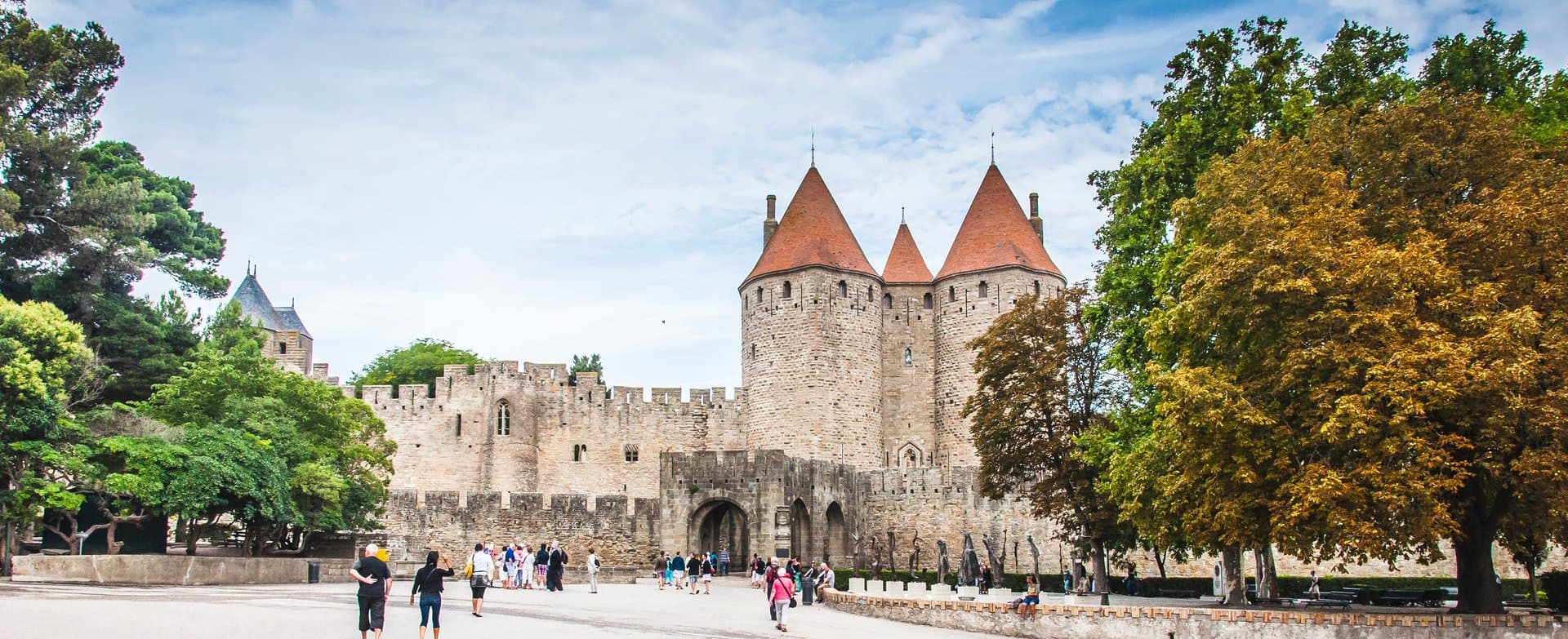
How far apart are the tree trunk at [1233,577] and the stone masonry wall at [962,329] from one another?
21.7 m

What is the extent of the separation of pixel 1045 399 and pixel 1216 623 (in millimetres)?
12241

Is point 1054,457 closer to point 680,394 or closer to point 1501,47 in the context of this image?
point 1501,47

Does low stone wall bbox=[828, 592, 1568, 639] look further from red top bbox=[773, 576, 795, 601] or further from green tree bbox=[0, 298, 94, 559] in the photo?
green tree bbox=[0, 298, 94, 559]

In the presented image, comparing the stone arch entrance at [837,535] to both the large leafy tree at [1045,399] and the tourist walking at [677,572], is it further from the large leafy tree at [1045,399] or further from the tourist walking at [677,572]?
the tourist walking at [677,572]

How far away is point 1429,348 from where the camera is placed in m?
18.0

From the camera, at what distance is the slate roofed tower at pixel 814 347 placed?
46.8 meters

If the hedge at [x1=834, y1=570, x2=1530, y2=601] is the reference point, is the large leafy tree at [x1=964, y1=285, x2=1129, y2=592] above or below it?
above

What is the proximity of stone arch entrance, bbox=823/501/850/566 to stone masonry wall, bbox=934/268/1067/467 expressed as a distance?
8.33m

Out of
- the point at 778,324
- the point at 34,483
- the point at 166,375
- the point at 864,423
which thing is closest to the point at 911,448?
the point at 864,423

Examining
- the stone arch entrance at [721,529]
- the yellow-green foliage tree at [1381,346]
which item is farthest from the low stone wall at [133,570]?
the yellow-green foliage tree at [1381,346]

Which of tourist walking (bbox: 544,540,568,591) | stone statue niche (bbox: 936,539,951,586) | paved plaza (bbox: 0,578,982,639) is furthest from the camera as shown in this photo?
stone statue niche (bbox: 936,539,951,586)

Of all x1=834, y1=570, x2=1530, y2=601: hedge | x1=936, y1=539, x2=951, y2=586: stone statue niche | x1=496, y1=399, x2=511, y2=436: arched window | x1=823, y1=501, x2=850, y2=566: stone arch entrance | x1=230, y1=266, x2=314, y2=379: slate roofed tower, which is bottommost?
x1=834, y1=570, x2=1530, y2=601: hedge

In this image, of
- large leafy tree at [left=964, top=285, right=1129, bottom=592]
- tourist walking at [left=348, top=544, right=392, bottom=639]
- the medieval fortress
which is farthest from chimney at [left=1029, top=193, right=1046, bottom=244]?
tourist walking at [left=348, top=544, right=392, bottom=639]

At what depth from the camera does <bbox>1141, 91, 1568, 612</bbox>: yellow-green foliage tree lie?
1800 cm
